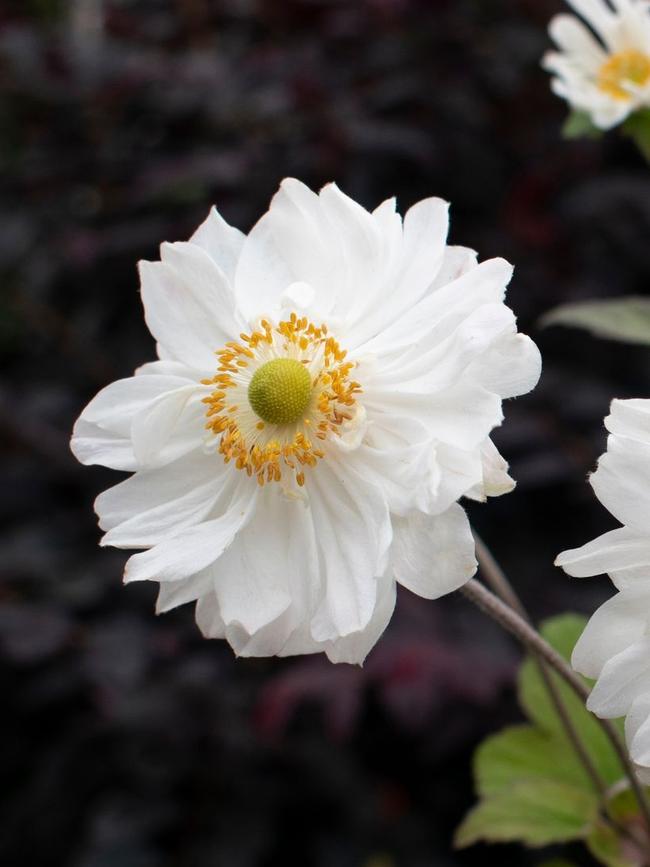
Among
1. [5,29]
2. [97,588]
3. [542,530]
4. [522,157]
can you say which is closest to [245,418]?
[97,588]

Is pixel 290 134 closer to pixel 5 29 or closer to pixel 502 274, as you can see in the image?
pixel 5 29

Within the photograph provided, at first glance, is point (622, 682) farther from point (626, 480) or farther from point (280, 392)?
point (280, 392)

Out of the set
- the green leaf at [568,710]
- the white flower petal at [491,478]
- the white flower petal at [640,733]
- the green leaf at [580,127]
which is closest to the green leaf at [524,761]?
the green leaf at [568,710]

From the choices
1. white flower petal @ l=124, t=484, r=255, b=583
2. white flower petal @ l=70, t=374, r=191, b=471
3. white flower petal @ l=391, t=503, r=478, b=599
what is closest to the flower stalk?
white flower petal @ l=391, t=503, r=478, b=599

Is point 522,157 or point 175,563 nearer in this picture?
point 175,563

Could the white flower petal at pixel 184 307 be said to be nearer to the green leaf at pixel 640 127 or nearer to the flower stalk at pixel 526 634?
the flower stalk at pixel 526 634
